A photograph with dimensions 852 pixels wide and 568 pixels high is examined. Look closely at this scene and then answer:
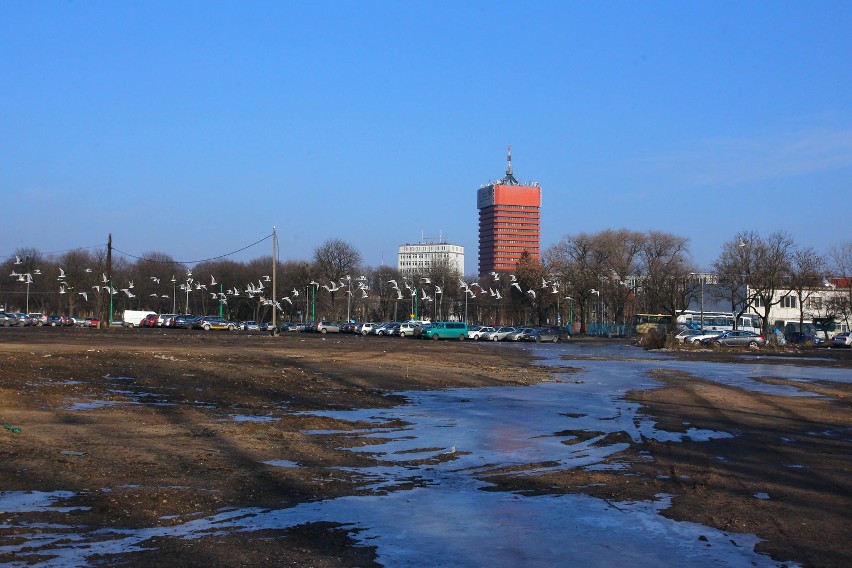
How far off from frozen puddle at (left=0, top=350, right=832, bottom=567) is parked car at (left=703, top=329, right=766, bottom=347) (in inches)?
2202

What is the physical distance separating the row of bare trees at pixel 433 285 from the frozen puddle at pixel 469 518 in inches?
2934

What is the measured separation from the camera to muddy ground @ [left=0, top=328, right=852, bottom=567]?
27.8ft

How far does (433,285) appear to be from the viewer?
132 meters

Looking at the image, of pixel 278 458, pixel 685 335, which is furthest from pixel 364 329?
pixel 278 458

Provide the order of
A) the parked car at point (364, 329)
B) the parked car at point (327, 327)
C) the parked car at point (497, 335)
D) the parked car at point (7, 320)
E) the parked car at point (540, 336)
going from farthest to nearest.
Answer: the parked car at point (7, 320)
the parked car at point (327, 327)
the parked car at point (364, 329)
the parked car at point (540, 336)
the parked car at point (497, 335)

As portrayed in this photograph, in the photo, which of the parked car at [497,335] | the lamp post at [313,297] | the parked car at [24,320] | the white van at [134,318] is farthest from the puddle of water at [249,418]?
the lamp post at [313,297]

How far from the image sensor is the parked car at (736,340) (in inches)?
2756

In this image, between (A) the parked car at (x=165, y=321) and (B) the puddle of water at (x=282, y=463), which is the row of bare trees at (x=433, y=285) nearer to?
(A) the parked car at (x=165, y=321)

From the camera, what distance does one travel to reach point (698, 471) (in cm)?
1290

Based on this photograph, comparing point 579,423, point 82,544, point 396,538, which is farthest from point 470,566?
point 579,423

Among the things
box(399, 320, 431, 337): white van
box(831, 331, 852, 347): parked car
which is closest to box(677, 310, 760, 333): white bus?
box(831, 331, 852, 347): parked car

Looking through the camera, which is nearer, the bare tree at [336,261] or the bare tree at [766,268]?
the bare tree at [766,268]

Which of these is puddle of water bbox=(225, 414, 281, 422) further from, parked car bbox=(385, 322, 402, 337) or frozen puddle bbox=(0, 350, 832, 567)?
parked car bbox=(385, 322, 402, 337)

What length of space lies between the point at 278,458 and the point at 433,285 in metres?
120
